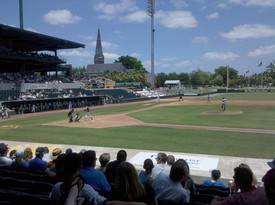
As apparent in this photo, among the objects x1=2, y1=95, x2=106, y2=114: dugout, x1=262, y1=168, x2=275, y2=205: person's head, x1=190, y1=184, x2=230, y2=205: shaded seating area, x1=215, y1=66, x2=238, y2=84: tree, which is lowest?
x1=2, y1=95, x2=106, y2=114: dugout

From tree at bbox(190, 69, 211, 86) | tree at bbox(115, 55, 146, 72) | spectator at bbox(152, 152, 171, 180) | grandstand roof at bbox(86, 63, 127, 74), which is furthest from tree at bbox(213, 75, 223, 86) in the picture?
spectator at bbox(152, 152, 171, 180)

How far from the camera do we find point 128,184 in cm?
389

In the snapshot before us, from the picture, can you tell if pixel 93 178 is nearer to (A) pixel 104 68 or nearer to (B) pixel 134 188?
(B) pixel 134 188

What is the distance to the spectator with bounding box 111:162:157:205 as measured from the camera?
12.5 ft

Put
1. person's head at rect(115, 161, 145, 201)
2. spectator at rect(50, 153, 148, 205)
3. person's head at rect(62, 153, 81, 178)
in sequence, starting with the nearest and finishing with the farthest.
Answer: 1. person's head at rect(115, 161, 145, 201)
2. spectator at rect(50, 153, 148, 205)
3. person's head at rect(62, 153, 81, 178)

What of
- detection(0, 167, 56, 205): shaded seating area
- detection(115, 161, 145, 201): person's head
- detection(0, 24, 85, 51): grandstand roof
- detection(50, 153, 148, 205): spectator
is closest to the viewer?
detection(115, 161, 145, 201): person's head

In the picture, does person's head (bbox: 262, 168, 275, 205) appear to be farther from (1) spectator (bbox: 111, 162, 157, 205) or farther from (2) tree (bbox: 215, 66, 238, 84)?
(2) tree (bbox: 215, 66, 238, 84)

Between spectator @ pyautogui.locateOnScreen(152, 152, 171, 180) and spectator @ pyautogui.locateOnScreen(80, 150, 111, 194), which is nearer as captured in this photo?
spectator @ pyautogui.locateOnScreen(80, 150, 111, 194)

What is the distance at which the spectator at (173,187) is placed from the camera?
5004 mm

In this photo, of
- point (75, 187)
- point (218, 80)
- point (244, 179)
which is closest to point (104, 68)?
point (218, 80)

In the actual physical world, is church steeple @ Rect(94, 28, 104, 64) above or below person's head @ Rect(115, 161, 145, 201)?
above

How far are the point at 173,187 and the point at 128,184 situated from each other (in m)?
1.50

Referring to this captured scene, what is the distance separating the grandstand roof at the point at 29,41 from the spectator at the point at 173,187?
43.8 metres

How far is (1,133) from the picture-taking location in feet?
72.7
